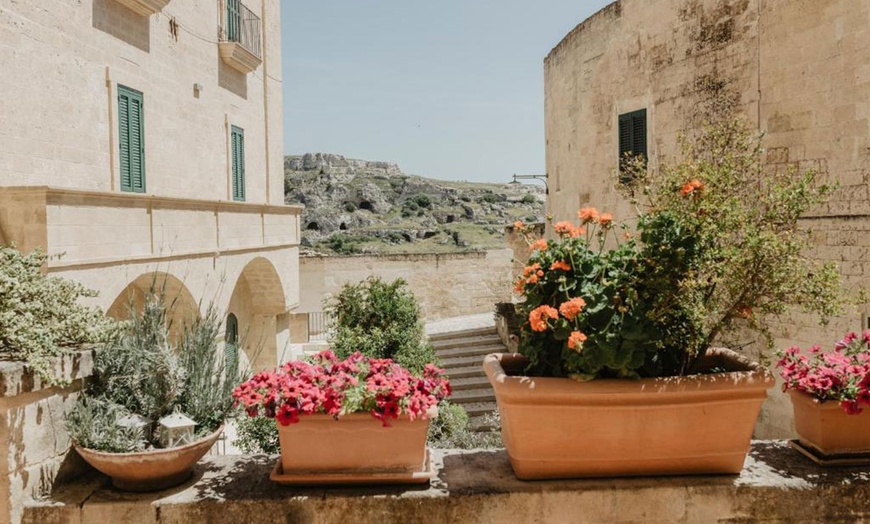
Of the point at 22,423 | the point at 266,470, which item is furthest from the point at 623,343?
the point at 22,423

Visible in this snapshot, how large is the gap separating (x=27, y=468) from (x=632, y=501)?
2104 millimetres

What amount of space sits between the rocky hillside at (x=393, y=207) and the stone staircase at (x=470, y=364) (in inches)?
820

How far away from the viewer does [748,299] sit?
2.44m

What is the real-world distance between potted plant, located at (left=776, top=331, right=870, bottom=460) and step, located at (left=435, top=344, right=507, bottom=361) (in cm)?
1164

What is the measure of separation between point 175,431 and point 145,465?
0.15 metres

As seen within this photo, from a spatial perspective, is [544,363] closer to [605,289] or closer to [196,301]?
[605,289]

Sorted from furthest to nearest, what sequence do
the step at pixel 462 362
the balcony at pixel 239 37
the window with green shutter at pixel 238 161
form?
1. the step at pixel 462 362
2. the window with green shutter at pixel 238 161
3. the balcony at pixel 239 37

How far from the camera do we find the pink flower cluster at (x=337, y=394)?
217 cm

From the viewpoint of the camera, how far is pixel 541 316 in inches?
89.1

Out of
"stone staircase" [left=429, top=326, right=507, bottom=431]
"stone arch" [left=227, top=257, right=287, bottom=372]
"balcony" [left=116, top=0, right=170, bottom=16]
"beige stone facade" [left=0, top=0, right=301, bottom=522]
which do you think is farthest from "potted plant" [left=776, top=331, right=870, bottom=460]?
"stone arch" [left=227, top=257, right=287, bottom=372]

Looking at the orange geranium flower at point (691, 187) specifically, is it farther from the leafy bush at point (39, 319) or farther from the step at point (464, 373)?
the step at point (464, 373)

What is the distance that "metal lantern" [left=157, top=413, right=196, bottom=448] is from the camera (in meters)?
2.24

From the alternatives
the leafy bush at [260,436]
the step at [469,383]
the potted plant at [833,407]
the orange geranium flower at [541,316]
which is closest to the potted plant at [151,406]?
the orange geranium flower at [541,316]

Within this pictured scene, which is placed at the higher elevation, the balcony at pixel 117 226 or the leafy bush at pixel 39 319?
the balcony at pixel 117 226
